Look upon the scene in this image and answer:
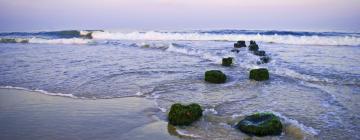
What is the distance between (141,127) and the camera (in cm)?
590

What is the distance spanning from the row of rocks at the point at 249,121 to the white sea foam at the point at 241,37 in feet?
79.4

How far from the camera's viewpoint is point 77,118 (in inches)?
249

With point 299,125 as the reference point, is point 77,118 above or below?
above

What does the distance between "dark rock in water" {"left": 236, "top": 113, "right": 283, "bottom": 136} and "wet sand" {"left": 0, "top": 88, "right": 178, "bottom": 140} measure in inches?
45.7

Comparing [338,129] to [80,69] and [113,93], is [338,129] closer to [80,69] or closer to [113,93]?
[113,93]

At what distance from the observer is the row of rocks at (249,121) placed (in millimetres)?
5438

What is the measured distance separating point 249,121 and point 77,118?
297cm

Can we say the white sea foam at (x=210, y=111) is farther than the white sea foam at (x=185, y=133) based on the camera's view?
Yes

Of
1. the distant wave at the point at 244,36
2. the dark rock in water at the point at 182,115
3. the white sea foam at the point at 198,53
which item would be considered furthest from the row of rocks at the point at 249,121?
the distant wave at the point at 244,36

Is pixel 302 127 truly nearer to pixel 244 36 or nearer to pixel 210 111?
pixel 210 111

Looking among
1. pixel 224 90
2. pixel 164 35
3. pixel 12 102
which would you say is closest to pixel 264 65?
pixel 224 90

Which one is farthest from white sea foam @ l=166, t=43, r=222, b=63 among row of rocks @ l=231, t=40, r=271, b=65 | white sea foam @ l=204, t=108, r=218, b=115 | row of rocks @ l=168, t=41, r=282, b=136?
row of rocks @ l=168, t=41, r=282, b=136

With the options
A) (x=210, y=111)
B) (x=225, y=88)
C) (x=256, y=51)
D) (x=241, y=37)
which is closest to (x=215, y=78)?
(x=225, y=88)

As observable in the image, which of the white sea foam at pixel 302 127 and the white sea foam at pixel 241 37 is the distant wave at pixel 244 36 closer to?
the white sea foam at pixel 241 37
